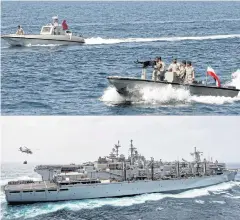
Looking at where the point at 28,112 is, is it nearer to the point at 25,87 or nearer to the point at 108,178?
the point at 25,87

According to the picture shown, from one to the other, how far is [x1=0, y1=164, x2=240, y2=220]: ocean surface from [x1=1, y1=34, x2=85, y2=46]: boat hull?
20135 millimetres

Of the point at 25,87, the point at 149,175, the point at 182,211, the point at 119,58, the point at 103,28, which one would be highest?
the point at 103,28

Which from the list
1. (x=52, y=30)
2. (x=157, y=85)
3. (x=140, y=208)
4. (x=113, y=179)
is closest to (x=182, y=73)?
(x=157, y=85)

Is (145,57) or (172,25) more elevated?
(172,25)

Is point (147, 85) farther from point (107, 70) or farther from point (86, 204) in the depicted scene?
point (86, 204)

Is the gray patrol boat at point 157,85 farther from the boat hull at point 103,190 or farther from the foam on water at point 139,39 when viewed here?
the foam on water at point 139,39

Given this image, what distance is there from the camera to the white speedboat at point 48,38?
213ft

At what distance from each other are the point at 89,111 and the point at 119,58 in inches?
773

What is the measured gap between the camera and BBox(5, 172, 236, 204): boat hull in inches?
1970

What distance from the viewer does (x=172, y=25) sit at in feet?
312

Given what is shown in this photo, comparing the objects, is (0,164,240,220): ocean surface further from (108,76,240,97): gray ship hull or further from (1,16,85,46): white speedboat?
(1,16,85,46): white speedboat

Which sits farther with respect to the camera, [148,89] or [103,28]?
[103,28]

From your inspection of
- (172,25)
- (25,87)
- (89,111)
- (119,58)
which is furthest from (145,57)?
(172,25)

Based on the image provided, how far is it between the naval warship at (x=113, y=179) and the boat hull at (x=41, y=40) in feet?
50.7
